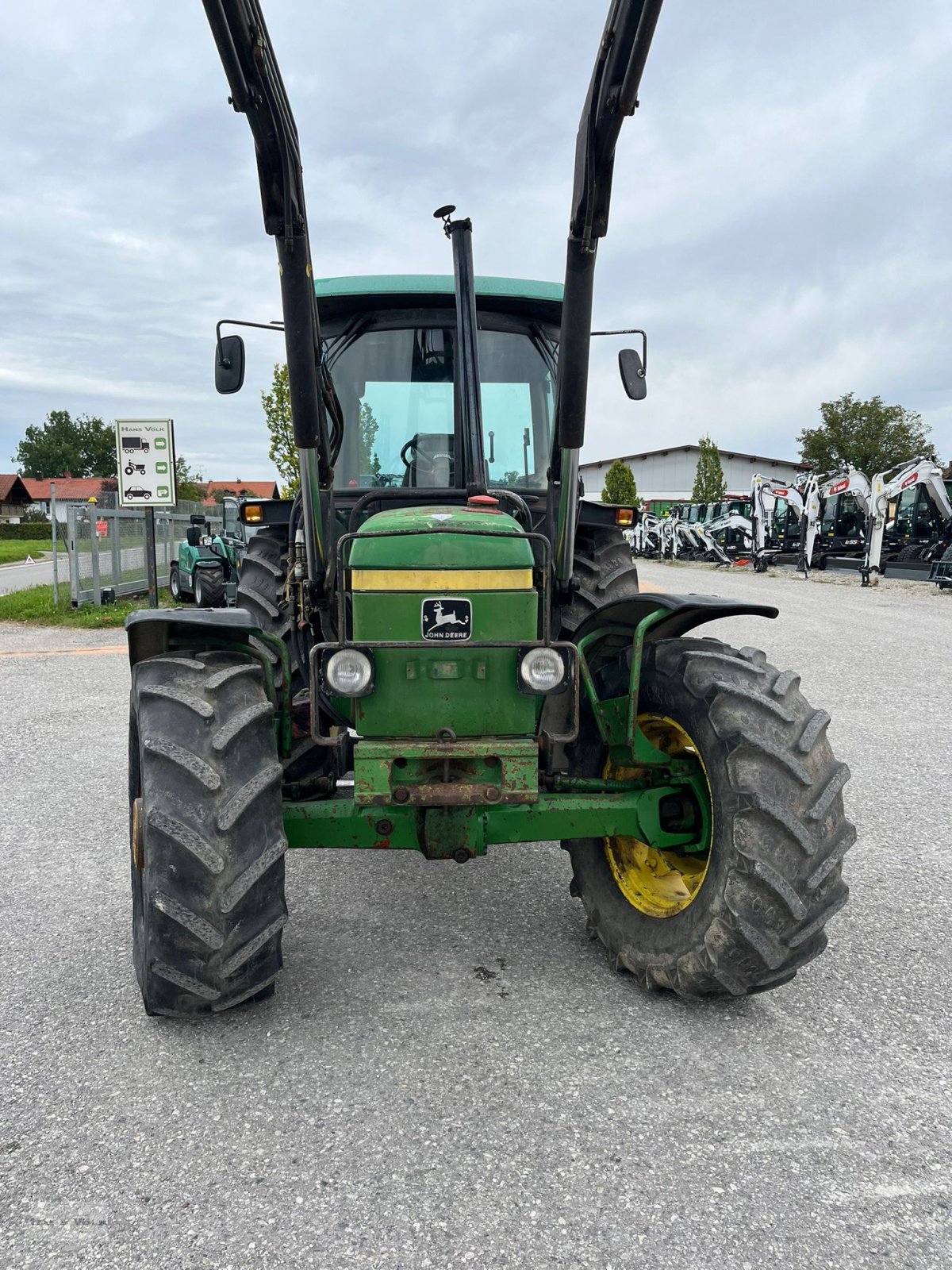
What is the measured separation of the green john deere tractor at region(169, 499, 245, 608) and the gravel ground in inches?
350

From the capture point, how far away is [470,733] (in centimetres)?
304

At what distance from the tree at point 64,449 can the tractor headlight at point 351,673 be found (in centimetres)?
10919

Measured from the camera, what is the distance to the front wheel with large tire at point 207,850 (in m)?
2.64

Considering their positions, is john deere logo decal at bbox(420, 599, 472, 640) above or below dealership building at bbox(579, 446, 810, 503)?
below

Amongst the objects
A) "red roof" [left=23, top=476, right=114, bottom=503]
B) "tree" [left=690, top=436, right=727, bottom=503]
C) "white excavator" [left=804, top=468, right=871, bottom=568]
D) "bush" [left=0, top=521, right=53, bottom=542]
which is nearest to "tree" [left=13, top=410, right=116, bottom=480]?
"red roof" [left=23, top=476, right=114, bottom=503]

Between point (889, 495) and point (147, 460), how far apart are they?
56.8 ft

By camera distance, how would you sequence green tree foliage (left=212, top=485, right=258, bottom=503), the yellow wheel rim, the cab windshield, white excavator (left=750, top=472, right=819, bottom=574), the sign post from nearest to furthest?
the yellow wheel rim → the cab windshield → the sign post → green tree foliage (left=212, top=485, right=258, bottom=503) → white excavator (left=750, top=472, right=819, bottom=574)

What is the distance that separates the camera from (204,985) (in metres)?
2.69

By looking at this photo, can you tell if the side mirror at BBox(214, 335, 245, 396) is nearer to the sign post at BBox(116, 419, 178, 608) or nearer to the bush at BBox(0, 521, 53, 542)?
the sign post at BBox(116, 419, 178, 608)

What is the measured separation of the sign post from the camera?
1116 centimetres

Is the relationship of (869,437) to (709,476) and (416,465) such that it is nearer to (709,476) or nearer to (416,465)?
(709,476)

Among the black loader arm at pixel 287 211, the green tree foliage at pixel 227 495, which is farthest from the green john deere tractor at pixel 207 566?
the black loader arm at pixel 287 211

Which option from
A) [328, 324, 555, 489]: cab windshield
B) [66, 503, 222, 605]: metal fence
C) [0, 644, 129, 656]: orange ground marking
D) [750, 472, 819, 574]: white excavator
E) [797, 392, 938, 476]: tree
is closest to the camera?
[328, 324, 555, 489]: cab windshield

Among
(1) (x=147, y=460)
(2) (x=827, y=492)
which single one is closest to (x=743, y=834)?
(1) (x=147, y=460)
